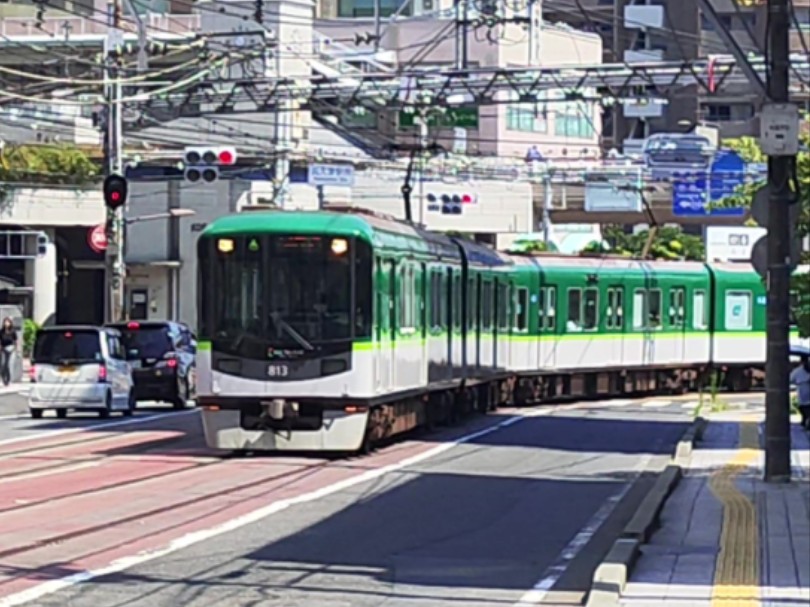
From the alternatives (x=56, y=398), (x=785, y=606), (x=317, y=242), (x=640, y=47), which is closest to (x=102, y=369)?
(x=56, y=398)

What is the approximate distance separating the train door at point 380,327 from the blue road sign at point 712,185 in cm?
3315

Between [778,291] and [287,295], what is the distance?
256 inches

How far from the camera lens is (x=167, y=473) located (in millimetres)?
21828

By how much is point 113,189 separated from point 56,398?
18.1 feet

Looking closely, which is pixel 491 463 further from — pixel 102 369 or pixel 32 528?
pixel 102 369

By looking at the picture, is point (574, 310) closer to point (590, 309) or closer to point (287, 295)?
point (590, 309)

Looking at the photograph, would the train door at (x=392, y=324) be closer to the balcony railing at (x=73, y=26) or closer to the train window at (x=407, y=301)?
the train window at (x=407, y=301)

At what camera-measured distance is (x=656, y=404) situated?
4312 centimetres

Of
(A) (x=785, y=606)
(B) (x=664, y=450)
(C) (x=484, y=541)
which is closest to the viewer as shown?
(A) (x=785, y=606)

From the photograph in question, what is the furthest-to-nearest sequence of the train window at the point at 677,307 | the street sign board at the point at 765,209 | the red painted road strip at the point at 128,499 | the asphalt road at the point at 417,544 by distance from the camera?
the train window at the point at 677,307 < the street sign board at the point at 765,209 < the red painted road strip at the point at 128,499 < the asphalt road at the point at 417,544

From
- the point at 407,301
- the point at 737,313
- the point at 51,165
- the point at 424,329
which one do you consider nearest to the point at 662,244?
the point at 737,313

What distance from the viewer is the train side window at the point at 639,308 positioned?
A: 150 feet

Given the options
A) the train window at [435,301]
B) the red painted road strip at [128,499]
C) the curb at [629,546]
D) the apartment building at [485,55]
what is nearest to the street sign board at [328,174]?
the apartment building at [485,55]

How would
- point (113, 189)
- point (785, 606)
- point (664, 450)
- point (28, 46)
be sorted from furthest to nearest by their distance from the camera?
point (28, 46) → point (113, 189) → point (664, 450) → point (785, 606)
